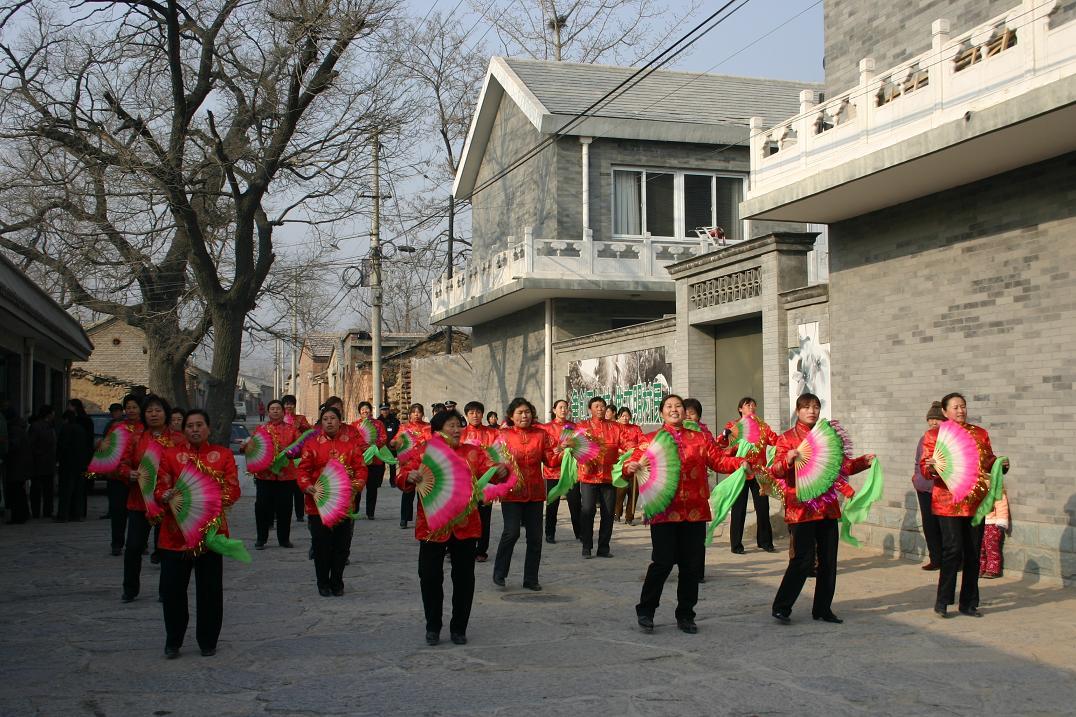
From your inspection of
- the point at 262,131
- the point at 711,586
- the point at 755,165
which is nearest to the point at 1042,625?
the point at 711,586

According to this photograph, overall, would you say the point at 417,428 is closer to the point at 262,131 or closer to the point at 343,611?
the point at 343,611

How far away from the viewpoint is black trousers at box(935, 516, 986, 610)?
8.56m

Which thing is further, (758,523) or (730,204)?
(730,204)

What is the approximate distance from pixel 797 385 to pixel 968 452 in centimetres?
595

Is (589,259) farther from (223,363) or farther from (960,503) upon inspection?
(960,503)

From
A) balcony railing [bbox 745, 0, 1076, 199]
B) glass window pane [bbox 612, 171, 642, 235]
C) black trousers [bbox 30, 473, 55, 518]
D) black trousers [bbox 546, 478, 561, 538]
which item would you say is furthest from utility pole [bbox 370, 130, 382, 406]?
balcony railing [bbox 745, 0, 1076, 199]

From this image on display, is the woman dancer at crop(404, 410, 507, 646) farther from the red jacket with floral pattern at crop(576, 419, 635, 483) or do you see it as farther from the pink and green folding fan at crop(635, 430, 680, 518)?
the red jacket with floral pattern at crop(576, 419, 635, 483)

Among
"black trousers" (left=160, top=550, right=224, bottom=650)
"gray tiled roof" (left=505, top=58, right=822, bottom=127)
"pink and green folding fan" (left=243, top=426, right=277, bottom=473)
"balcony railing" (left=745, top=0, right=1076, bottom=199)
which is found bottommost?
"black trousers" (left=160, top=550, right=224, bottom=650)

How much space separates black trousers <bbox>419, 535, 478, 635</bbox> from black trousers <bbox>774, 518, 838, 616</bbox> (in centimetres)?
247

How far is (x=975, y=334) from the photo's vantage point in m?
11.4

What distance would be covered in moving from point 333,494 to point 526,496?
185 cm

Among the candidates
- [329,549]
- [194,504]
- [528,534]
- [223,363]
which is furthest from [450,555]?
[223,363]

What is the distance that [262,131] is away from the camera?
2309cm

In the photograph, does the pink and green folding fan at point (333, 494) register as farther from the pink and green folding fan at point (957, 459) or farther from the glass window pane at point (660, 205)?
the glass window pane at point (660, 205)
